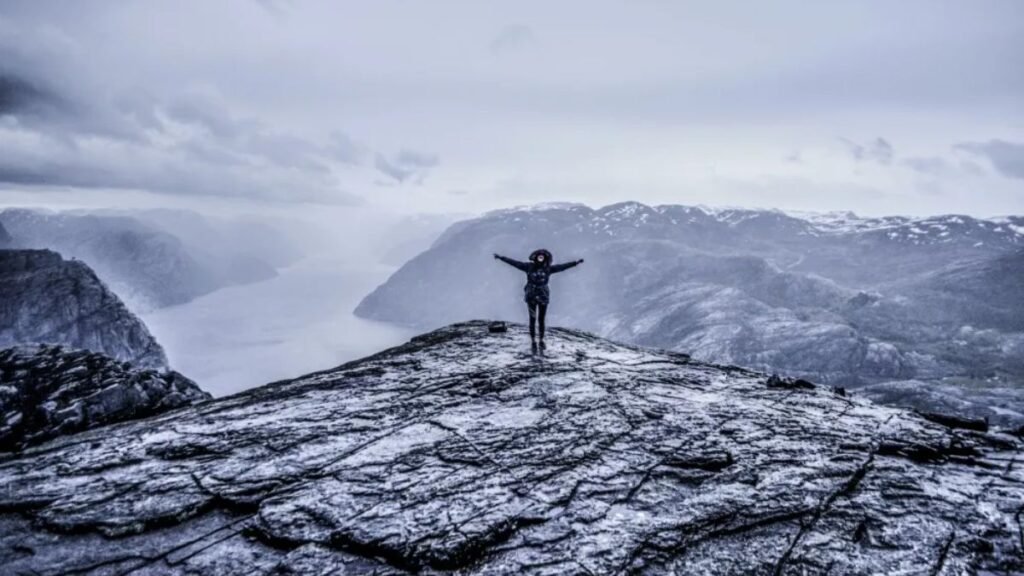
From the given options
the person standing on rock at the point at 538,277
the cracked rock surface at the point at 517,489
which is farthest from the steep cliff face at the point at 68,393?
the person standing on rock at the point at 538,277

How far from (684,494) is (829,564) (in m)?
3.32

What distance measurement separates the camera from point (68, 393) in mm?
29531

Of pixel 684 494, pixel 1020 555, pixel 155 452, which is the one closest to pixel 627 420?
pixel 684 494

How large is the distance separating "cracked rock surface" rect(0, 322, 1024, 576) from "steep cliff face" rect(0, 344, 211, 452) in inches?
113

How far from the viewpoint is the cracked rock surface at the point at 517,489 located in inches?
414

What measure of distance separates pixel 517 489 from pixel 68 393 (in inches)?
1307

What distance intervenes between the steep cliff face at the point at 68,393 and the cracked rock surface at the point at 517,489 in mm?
2875

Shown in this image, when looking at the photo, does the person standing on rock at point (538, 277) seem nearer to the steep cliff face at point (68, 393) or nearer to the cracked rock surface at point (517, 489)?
the cracked rock surface at point (517, 489)

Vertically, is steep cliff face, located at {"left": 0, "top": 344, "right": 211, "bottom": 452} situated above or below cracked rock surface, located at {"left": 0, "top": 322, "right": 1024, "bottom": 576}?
below

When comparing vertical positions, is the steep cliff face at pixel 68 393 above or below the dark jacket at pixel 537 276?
below

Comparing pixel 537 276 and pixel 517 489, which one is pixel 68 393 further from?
pixel 517 489

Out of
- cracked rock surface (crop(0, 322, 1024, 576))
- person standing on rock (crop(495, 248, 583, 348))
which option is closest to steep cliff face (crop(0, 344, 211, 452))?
cracked rock surface (crop(0, 322, 1024, 576))

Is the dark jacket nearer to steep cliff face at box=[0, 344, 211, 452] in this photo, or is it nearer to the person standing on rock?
the person standing on rock

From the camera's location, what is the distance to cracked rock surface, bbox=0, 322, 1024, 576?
34.5 feet
